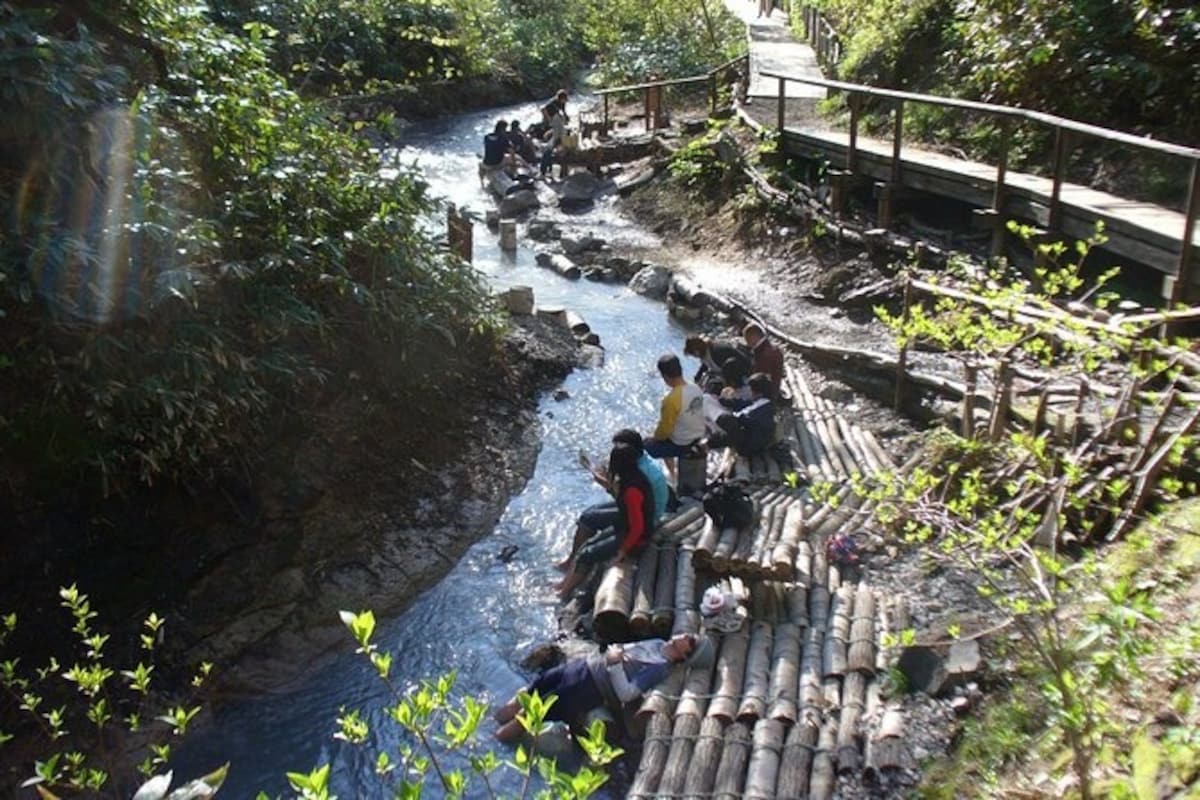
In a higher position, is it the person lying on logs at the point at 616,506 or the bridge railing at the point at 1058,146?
the bridge railing at the point at 1058,146

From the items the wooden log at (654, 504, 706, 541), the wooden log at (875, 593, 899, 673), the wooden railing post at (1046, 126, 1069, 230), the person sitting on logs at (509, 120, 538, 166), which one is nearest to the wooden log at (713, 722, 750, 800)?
the wooden log at (875, 593, 899, 673)

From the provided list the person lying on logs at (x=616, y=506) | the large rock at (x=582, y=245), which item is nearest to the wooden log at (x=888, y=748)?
the person lying on logs at (x=616, y=506)

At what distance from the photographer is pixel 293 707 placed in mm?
7000

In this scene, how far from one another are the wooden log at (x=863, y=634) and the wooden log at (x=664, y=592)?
4.40 ft

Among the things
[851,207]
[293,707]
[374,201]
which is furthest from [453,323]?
[851,207]

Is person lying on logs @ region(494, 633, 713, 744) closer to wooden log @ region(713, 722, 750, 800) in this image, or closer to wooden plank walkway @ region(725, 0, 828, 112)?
wooden log @ region(713, 722, 750, 800)

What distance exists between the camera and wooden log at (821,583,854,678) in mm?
6242

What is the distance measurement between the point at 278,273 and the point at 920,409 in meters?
6.67

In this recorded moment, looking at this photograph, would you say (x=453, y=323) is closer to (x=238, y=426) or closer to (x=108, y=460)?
(x=238, y=426)

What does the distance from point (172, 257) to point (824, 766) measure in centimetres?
590

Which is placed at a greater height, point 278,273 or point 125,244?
point 125,244

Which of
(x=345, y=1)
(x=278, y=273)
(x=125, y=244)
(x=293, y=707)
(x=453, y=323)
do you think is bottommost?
(x=293, y=707)

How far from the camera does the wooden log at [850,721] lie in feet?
18.0

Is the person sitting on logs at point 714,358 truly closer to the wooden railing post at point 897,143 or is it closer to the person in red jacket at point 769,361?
the person in red jacket at point 769,361
